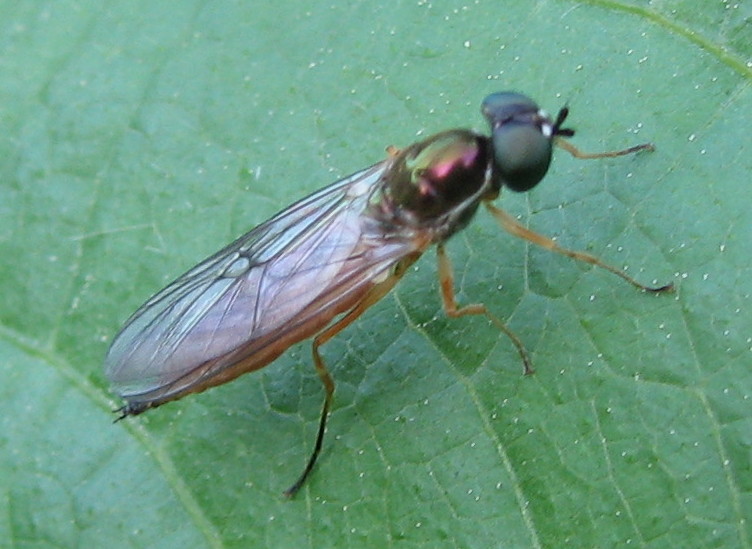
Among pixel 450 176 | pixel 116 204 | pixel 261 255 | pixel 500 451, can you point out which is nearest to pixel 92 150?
pixel 116 204

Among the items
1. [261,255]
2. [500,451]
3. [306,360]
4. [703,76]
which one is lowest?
[500,451]

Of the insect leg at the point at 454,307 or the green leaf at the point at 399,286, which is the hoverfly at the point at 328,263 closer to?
the insect leg at the point at 454,307

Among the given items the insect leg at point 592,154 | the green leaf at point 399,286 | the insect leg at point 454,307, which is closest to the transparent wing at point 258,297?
the insect leg at point 454,307

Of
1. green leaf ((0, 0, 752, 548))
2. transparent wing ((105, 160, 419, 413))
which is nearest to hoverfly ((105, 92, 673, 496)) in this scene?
transparent wing ((105, 160, 419, 413))

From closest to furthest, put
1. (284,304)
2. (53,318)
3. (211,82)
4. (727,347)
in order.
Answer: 1. (727,347)
2. (284,304)
3. (53,318)
4. (211,82)

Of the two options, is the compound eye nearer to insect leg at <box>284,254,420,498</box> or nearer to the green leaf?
the green leaf

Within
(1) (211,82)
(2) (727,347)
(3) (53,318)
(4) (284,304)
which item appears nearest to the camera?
(2) (727,347)

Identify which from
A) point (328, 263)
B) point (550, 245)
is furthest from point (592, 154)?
point (328, 263)

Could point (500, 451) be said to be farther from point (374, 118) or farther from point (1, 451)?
point (1, 451)
